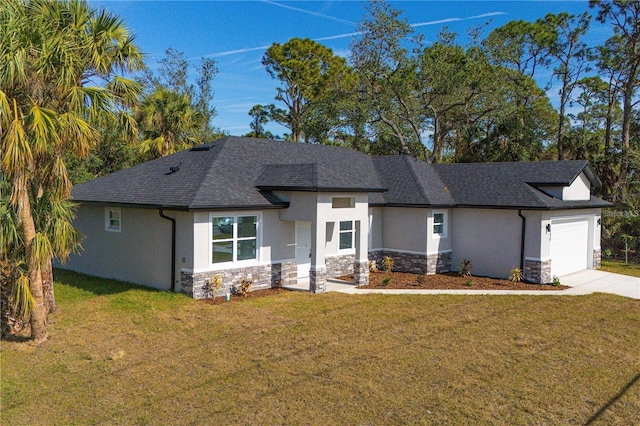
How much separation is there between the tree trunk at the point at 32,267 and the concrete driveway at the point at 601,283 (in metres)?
14.6

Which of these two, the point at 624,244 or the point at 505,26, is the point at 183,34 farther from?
the point at 505,26

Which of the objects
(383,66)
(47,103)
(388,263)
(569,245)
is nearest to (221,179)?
(47,103)

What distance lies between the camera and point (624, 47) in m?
29.9

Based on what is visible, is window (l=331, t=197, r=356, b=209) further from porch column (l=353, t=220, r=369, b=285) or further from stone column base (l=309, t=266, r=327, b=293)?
stone column base (l=309, t=266, r=327, b=293)

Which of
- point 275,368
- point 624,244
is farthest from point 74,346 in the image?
point 624,244

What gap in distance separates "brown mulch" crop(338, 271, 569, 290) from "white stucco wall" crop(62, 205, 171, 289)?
634 cm

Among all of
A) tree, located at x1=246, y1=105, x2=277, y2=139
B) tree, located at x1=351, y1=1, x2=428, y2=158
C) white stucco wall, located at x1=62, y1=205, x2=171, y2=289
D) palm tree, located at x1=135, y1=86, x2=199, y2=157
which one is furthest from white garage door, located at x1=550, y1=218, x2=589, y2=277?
tree, located at x1=246, y1=105, x2=277, y2=139

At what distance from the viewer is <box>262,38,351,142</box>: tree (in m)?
41.0

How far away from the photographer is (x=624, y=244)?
24188 millimetres

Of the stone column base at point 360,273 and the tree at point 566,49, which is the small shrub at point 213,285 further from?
the tree at point 566,49

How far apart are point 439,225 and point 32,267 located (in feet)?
46.1

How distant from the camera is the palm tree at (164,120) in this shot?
71.2ft

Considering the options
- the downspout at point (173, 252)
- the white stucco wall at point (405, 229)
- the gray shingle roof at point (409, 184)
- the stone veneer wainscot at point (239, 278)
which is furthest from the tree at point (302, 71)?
the downspout at point (173, 252)

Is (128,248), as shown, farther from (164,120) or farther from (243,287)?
(164,120)
